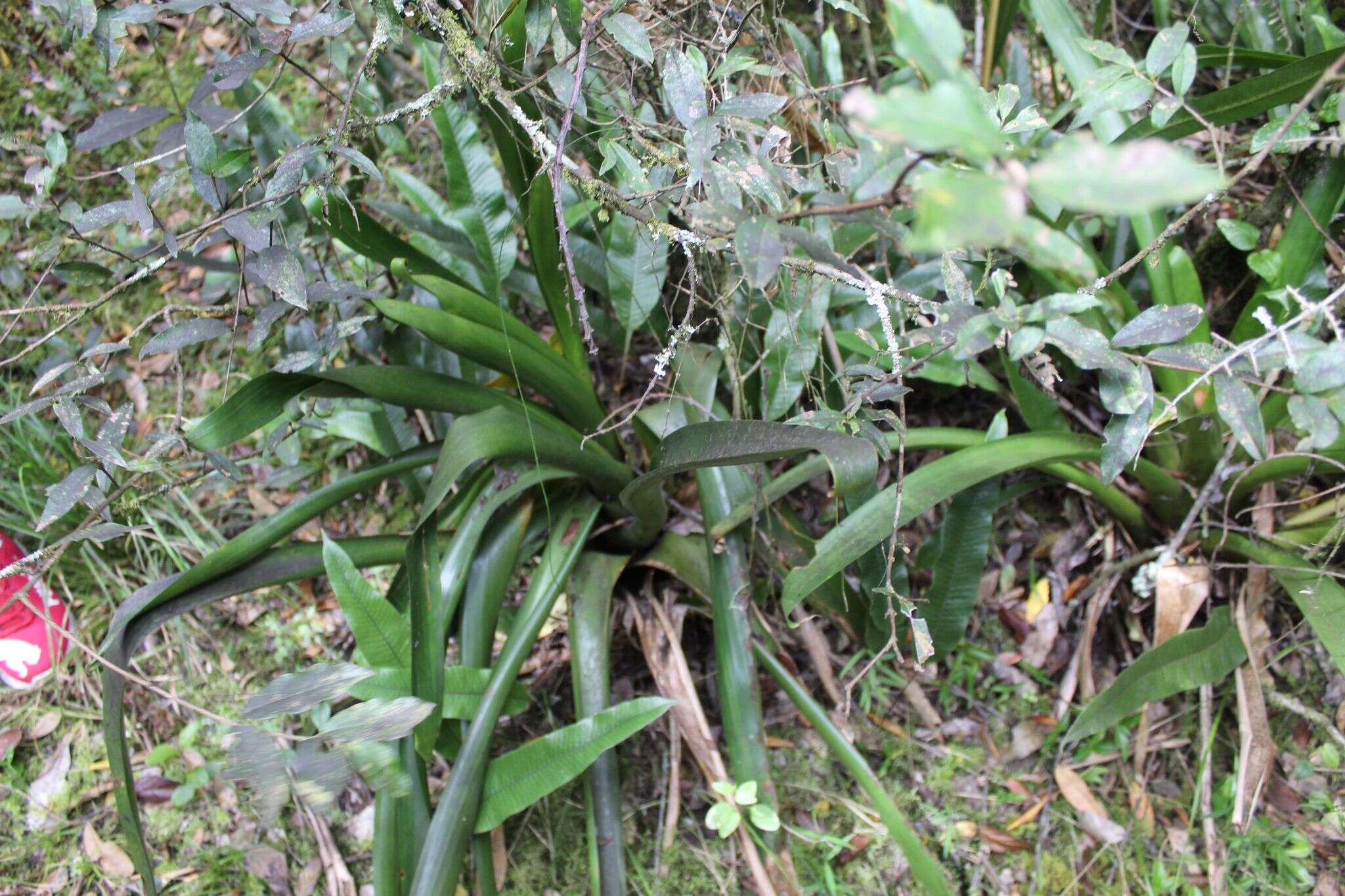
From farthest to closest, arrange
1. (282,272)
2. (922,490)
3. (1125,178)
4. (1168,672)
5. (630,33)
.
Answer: (1168,672), (922,490), (282,272), (630,33), (1125,178)

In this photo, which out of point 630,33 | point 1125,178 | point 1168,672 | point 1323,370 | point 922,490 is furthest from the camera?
point 1168,672

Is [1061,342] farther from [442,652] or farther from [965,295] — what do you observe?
[442,652]

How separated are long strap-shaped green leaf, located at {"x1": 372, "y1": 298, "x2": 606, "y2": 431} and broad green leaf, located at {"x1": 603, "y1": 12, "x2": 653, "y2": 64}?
0.40 metres

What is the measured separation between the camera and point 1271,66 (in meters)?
1.27

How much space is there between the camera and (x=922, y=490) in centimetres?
106

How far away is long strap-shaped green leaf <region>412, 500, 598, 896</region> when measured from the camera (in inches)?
39.8

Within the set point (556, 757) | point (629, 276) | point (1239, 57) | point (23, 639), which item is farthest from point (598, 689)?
point (1239, 57)

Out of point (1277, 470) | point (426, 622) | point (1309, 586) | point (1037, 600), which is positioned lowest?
point (1037, 600)

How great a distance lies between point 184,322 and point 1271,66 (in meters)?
1.52

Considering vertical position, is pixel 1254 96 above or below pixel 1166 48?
below

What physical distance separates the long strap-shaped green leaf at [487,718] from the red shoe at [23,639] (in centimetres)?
89

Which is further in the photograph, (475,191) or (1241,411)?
(475,191)

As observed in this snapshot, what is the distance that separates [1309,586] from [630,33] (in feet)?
3.56

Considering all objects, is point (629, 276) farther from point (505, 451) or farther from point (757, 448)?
point (757, 448)
